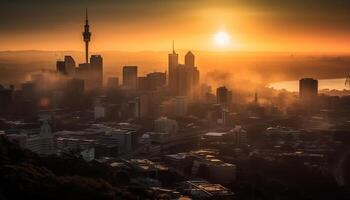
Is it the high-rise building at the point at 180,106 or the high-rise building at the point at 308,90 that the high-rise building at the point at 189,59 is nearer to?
the high-rise building at the point at 308,90

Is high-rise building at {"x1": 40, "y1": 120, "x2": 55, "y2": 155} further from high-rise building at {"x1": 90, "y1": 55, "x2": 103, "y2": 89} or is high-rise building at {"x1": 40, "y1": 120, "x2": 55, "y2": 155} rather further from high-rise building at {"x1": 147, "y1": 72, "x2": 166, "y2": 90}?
high-rise building at {"x1": 90, "y1": 55, "x2": 103, "y2": 89}

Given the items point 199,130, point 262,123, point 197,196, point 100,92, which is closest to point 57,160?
point 197,196

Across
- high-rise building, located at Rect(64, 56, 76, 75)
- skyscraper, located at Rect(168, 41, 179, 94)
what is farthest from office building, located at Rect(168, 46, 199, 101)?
high-rise building, located at Rect(64, 56, 76, 75)

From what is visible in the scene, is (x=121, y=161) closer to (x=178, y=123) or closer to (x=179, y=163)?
(x=179, y=163)

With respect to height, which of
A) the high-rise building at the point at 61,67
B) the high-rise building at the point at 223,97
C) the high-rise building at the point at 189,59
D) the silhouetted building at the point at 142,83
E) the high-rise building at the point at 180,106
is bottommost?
the high-rise building at the point at 180,106

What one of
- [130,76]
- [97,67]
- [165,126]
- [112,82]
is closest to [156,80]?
[130,76]

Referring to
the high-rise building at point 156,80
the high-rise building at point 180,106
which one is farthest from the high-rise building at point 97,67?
the high-rise building at point 180,106
